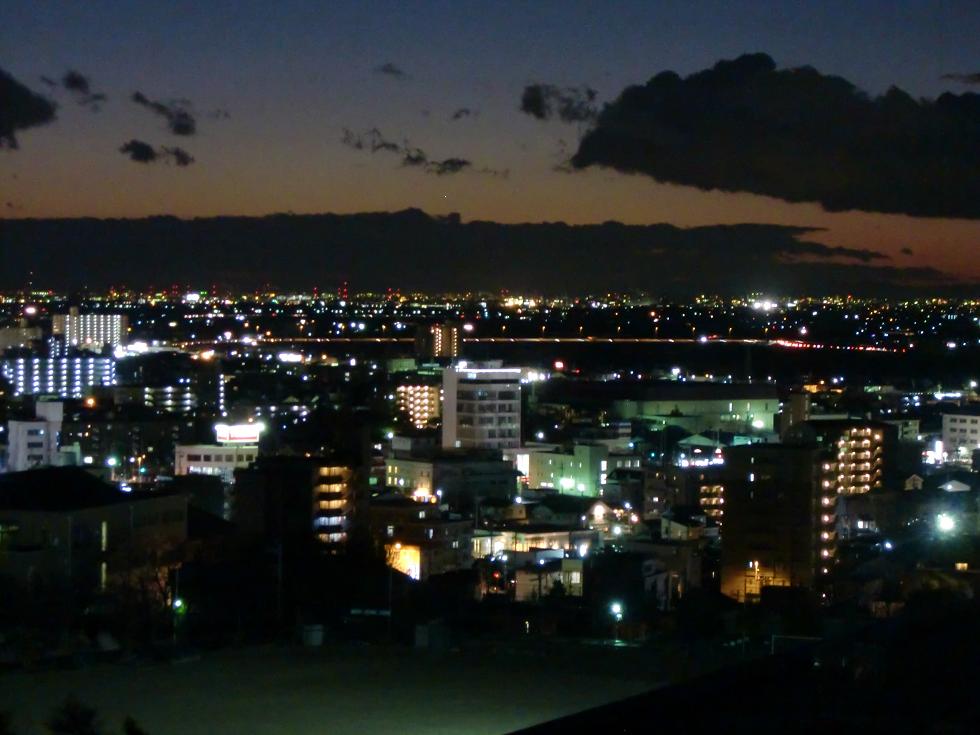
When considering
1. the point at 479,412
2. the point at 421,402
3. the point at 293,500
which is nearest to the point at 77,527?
the point at 293,500

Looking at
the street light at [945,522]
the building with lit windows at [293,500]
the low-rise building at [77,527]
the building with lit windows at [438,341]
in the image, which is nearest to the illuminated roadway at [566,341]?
the building with lit windows at [438,341]

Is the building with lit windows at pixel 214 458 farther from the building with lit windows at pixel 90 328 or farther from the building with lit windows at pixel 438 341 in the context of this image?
the building with lit windows at pixel 90 328

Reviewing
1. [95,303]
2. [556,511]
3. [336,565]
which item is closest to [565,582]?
[336,565]

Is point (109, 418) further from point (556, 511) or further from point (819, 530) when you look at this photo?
point (819, 530)

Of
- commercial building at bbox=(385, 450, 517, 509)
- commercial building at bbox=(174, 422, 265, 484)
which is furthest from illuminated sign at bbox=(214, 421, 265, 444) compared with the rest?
commercial building at bbox=(385, 450, 517, 509)

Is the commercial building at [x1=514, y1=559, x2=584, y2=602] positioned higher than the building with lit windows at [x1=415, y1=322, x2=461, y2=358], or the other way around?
the building with lit windows at [x1=415, y1=322, x2=461, y2=358]

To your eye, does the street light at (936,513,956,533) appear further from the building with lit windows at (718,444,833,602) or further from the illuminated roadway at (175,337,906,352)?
the illuminated roadway at (175,337,906,352)
